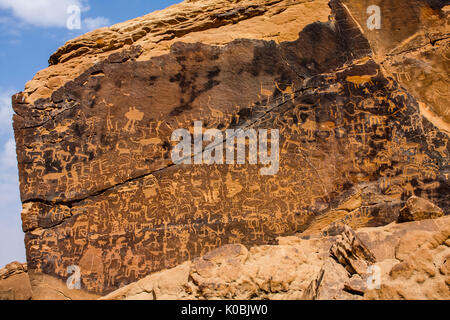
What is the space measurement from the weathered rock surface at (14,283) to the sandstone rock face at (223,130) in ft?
1.81

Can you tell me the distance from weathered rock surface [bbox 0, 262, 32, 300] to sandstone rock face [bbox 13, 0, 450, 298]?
1.81 ft

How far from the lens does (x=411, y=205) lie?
11.1 feet

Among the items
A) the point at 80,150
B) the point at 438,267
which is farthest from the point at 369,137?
the point at 80,150

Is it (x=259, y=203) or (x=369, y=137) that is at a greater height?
(x=369, y=137)

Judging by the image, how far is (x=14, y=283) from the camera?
4.42 meters

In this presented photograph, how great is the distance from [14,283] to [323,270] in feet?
11.7

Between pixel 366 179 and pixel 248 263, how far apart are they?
4.68ft

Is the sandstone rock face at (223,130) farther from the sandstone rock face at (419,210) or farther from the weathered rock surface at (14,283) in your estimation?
the weathered rock surface at (14,283)

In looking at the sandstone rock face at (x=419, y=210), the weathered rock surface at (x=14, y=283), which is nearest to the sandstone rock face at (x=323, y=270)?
the sandstone rock face at (x=419, y=210)

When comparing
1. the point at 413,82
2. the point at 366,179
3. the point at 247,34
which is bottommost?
the point at 366,179

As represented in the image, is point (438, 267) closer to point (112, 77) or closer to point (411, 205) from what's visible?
point (411, 205)

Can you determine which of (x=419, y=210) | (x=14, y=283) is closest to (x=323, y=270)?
(x=419, y=210)

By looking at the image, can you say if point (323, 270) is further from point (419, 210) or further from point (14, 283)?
point (14, 283)

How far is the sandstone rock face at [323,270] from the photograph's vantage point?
2.51 m
